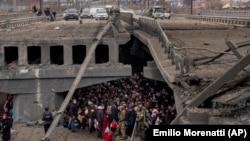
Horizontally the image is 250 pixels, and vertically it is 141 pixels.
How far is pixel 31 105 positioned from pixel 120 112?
246 inches

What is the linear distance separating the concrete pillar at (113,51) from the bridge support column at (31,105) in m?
3.19

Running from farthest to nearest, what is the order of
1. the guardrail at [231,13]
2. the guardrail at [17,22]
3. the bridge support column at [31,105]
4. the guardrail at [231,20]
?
the guardrail at [231,13], the guardrail at [17,22], the guardrail at [231,20], the bridge support column at [31,105]

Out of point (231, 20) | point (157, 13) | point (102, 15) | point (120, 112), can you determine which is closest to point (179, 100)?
point (120, 112)

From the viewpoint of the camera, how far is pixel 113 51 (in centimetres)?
2392

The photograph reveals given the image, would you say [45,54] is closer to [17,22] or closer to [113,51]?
[113,51]

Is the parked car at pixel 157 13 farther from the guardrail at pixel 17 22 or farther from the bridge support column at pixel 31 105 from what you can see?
the bridge support column at pixel 31 105

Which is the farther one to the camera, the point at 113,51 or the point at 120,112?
the point at 113,51

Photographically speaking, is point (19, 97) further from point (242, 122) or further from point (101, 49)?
point (242, 122)

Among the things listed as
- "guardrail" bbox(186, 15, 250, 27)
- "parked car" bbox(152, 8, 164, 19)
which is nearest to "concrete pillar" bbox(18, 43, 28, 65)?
"guardrail" bbox(186, 15, 250, 27)

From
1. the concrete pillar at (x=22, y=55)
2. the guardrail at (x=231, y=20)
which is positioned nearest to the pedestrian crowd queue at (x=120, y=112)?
the concrete pillar at (x=22, y=55)

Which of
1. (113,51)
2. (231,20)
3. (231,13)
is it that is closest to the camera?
(113,51)

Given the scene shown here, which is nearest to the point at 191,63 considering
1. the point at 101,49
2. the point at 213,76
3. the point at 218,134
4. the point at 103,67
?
the point at 213,76

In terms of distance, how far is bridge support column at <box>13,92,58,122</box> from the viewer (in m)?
22.3

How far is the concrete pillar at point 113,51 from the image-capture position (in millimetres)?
23661
